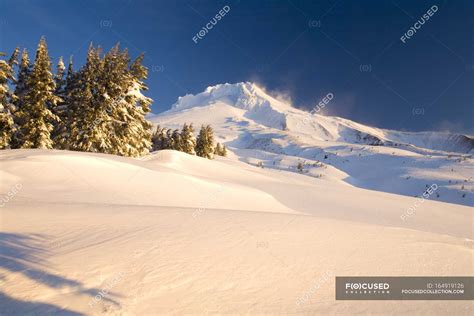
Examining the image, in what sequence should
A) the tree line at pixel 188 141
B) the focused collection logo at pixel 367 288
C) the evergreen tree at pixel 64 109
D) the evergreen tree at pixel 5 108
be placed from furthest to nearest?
the tree line at pixel 188 141, the evergreen tree at pixel 64 109, the evergreen tree at pixel 5 108, the focused collection logo at pixel 367 288

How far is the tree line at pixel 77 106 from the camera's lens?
23891 millimetres

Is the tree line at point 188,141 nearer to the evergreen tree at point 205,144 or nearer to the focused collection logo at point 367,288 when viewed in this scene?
the evergreen tree at point 205,144

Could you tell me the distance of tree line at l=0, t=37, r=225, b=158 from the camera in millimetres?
23891

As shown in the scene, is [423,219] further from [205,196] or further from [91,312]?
[91,312]

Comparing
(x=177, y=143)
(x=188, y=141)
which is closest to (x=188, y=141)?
(x=188, y=141)

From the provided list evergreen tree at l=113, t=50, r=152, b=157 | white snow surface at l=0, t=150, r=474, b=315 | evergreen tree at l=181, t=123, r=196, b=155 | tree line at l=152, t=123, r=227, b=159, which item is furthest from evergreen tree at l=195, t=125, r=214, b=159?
white snow surface at l=0, t=150, r=474, b=315

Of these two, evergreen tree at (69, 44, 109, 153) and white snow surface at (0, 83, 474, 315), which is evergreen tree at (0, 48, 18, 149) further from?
white snow surface at (0, 83, 474, 315)

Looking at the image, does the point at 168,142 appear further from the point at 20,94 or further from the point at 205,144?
the point at 20,94

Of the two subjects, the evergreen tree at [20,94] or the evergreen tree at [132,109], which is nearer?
the evergreen tree at [20,94]

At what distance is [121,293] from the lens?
10.6 feet

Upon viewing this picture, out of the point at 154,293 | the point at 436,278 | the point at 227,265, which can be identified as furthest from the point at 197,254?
the point at 436,278

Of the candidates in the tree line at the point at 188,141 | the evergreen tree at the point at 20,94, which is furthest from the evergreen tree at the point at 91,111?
the tree line at the point at 188,141

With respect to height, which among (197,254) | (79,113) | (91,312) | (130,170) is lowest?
(91,312)

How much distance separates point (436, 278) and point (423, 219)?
10264mm
